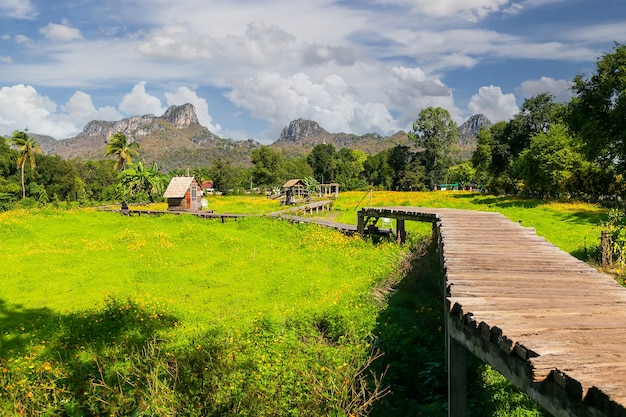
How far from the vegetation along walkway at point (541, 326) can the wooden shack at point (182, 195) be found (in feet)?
117

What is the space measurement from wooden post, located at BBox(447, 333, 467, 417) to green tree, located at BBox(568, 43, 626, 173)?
968 inches

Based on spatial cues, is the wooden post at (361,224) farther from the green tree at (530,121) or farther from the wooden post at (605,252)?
the green tree at (530,121)

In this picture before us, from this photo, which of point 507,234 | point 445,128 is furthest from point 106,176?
point 507,234

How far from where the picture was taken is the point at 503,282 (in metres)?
5.89

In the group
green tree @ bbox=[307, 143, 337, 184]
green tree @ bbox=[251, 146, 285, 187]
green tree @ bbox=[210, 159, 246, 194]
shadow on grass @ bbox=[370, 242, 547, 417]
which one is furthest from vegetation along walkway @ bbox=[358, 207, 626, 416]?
green tree @ bbox=[307, 143, 337, 184]

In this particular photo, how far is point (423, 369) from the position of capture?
26.5ft

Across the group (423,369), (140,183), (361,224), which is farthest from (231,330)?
(140,183)

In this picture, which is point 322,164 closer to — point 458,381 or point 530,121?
point 530,121

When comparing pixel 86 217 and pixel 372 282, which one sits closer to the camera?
pixel 372 282

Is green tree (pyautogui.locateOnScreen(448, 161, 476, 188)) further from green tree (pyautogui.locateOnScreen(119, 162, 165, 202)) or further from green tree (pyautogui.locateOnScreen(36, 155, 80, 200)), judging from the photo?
green tree (pyautogui.locateOnScreen(36, 155, 80, 200))

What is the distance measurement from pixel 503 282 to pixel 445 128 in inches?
2763

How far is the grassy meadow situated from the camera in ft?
22.3

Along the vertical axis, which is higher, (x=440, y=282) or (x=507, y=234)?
(x=507, y=234)

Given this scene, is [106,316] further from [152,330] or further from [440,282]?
[440,282]
